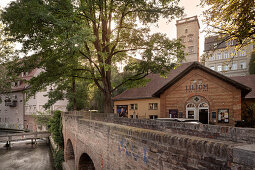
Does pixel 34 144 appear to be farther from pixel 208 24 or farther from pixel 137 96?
pixel 208 24

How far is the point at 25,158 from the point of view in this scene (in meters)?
24.1

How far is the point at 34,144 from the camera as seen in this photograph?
108ft

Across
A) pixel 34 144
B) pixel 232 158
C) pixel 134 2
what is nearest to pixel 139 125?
pixel 232 158

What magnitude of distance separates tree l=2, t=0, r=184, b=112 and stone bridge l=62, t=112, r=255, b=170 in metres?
4.78

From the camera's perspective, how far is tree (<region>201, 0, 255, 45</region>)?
7051mm

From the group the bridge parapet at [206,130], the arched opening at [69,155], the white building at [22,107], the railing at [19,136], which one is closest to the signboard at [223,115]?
the bridge parapet at [206,130]

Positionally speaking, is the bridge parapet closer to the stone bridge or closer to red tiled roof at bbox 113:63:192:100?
the stone bridge

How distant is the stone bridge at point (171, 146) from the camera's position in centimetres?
274

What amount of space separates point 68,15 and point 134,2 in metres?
4.14

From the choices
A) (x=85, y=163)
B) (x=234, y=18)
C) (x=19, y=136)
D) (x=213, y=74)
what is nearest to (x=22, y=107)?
(x=19, y=136)

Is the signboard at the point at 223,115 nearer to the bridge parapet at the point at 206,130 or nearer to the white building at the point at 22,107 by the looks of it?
the bridge parapet at the point at 206,130

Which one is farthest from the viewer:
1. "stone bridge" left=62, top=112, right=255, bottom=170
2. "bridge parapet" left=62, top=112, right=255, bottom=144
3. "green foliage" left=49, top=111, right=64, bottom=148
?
"green foliage" left=49, top=111, right=64, bottom=148

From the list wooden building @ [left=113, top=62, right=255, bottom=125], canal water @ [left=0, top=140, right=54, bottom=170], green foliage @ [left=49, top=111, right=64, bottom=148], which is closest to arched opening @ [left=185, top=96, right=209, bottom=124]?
wooden building @ [left=113, top=62, right=255, bottom=125]

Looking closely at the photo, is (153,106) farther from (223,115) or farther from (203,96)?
(223,115)
